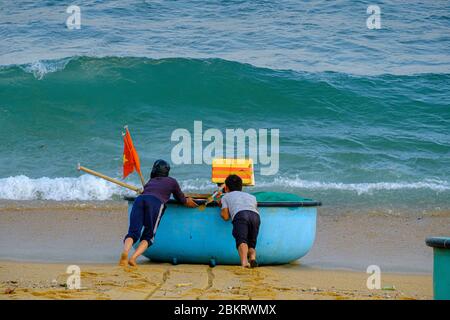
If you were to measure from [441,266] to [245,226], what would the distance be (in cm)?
284

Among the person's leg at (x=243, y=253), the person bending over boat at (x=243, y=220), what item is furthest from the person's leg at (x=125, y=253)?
the person's leg at (x=243, y=253)

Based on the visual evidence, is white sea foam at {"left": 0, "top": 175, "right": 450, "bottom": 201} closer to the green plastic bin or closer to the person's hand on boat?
the person's hand on boat

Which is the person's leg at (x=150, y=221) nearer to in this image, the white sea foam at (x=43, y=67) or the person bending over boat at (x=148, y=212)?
the person bending over boat at (x=148, y=212)

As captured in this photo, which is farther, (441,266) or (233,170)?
(233,170)

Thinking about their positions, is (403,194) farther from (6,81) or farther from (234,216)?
(6,81)

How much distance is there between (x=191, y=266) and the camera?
27.1 feet

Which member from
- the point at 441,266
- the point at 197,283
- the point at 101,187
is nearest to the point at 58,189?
the point at 101,187

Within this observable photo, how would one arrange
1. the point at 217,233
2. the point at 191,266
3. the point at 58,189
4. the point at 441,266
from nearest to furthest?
the point at 441,266, the point at 191,266, the point at 217,233, the point at 58,189

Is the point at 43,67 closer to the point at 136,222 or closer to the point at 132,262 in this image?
the point at 136,222

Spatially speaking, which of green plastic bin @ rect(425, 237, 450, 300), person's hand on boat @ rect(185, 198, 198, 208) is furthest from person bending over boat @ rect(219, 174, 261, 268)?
green plastic bin @ rect(425, 237, 450, 300)

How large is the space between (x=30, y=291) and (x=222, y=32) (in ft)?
50.1

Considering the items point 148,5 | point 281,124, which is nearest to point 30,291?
point 281,124

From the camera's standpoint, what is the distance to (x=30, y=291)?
20.8ft

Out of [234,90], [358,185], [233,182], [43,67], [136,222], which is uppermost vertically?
[43,67]
